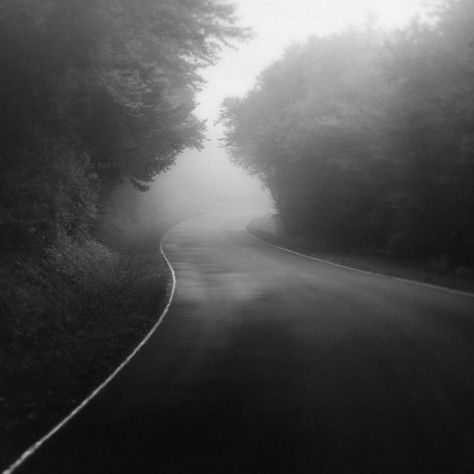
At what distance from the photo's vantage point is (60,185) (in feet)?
60.7

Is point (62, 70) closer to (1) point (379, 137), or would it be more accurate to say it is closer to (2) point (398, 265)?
(1) point (379, 137)

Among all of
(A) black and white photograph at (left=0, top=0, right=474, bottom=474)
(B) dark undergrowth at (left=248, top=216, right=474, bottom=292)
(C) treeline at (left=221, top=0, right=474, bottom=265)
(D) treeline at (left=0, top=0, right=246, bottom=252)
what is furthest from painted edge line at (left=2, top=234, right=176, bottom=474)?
(C) treeline at (left=221, top=0, right=474, bottom=265)

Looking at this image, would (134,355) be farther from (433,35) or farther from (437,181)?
(433,35)

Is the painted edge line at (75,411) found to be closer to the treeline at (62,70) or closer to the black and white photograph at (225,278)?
the black and white photograph at (225,278)

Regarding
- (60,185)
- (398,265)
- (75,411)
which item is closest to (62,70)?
(60,185)

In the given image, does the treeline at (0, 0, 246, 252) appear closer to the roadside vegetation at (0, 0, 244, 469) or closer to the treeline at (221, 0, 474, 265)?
the roadside vegetation at (0, 0, 244, 469)

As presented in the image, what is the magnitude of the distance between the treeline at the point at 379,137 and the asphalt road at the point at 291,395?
655cm

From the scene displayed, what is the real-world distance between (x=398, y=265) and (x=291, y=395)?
1678cm

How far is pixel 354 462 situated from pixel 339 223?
1031 inches

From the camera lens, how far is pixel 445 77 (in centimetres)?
2059

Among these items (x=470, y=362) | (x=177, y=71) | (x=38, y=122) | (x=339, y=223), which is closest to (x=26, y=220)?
(x=38, y=122)

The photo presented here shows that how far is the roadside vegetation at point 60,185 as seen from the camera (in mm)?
10141

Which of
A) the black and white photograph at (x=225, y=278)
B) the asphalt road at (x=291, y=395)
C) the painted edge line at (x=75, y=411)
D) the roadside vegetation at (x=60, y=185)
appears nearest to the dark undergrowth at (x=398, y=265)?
the black and white photograph at (x=225, y=278)

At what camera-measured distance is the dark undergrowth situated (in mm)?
19016
